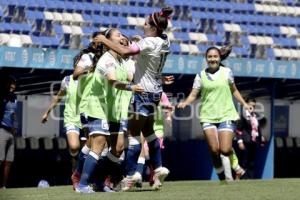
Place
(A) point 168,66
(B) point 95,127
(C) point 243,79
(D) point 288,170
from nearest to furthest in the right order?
(B) point 95,127
(A) point 168,66
(C) point 243,79
(D) point 288,170

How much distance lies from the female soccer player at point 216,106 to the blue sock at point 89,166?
279 cm

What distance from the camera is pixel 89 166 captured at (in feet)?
Result: 41.5

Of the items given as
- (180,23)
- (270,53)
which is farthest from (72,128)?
(270,53)

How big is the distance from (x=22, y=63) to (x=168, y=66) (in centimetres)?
330

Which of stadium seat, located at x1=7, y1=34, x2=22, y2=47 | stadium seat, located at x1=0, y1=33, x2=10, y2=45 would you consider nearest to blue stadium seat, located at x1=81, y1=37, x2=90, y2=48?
stadium seat, located at x1=7, y1=34, x2=22, y2=47

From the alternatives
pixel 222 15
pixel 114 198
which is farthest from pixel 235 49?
pixel 114 198

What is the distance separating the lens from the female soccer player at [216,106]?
15266 millimetres

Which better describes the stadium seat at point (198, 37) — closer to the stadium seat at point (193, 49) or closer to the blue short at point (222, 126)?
the stadium seat at point (193, 49)

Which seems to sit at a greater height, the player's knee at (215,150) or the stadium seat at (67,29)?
the stadium seat at (67,29)

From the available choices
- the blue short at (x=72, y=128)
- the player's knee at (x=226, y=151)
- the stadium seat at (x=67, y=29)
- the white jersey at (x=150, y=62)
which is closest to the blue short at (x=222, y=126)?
the player's knee at (x=226, y=151)

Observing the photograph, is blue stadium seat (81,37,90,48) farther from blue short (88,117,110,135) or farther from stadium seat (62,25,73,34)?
blue short (88,117,110,135)

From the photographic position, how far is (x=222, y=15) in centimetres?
2897

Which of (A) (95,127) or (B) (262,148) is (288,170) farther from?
(A) (95,127)

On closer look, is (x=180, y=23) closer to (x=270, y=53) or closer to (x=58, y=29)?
(x=270, y=53)
